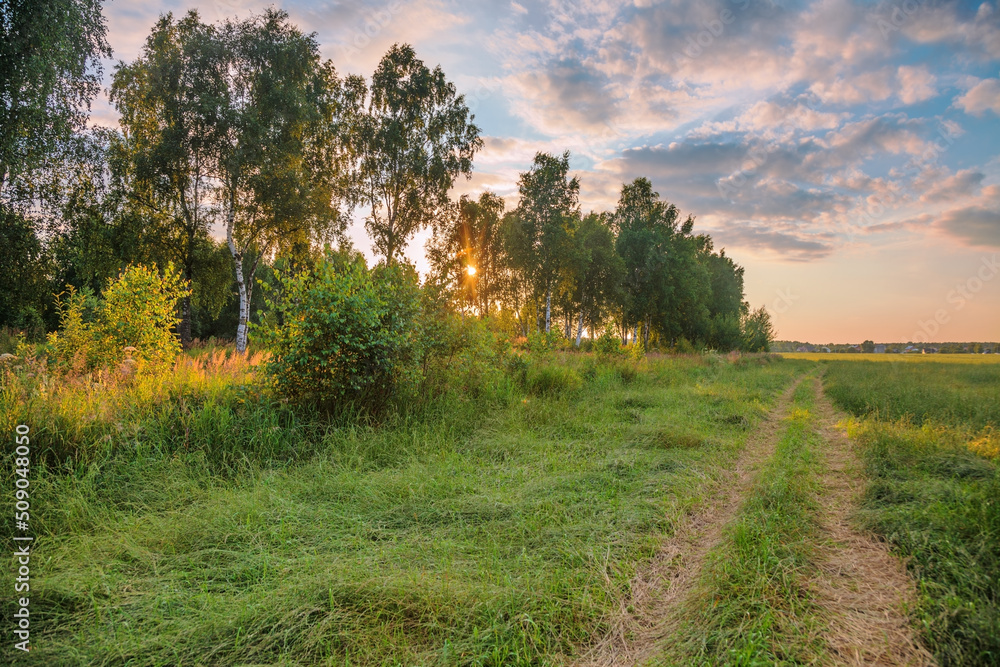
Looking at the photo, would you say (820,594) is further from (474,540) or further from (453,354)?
(453,354)

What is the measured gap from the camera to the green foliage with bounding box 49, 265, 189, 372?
23.1ft

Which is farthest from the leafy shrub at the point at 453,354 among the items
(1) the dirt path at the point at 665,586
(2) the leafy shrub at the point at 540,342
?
(1) the dirt path at the point at 665,586

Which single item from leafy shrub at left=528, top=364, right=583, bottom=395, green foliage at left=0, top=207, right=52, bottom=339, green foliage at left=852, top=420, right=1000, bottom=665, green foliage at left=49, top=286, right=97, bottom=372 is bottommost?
green foliage at left=852, top=420, right=1000, bottom=665

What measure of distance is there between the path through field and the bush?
458 centimetres

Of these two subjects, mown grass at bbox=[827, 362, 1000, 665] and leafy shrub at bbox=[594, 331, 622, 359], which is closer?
mown grass at bbox=[827, 362, 1000, 665]

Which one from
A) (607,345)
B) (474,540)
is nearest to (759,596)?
(474,540)

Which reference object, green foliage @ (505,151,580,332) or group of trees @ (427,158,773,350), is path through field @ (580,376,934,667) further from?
green foliage @ (505,151,580,332)

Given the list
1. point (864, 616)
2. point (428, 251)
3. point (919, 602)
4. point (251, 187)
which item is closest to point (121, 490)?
point (864, 616)

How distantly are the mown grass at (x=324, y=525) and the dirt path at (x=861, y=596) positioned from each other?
1.20 metres

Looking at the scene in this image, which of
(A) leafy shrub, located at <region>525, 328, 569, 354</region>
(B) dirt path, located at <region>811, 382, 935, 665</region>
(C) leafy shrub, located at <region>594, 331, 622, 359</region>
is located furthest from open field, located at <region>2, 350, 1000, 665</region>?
(C) leafy shrub, located at <region>594, 331, 622, 359</region>

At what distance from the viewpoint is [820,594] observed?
2.79 m

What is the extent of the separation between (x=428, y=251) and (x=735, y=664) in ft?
96.3

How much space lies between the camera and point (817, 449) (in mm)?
6625

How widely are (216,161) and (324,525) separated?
66.6 ft
